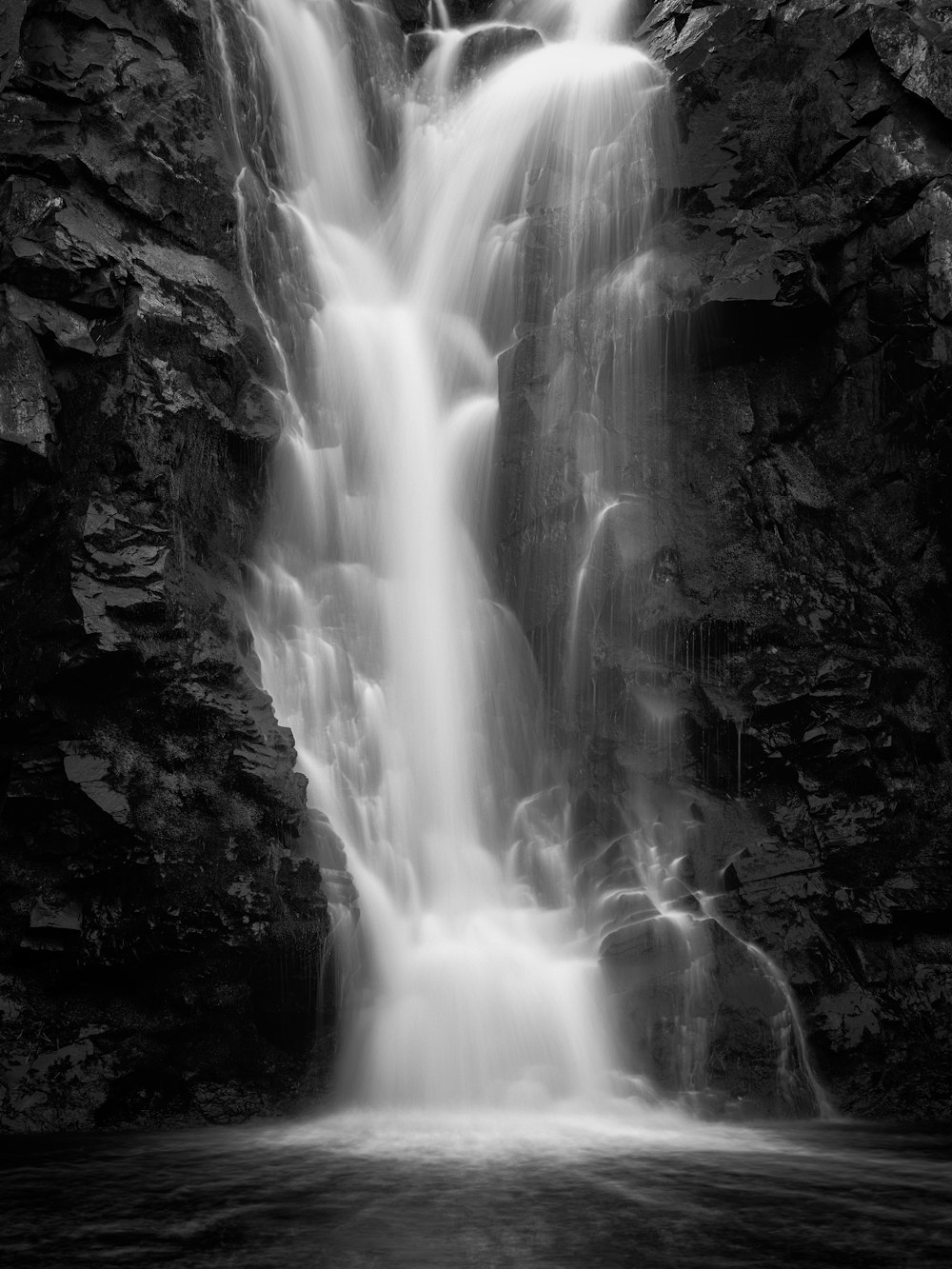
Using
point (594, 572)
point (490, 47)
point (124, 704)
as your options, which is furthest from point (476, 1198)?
point (490, 47)

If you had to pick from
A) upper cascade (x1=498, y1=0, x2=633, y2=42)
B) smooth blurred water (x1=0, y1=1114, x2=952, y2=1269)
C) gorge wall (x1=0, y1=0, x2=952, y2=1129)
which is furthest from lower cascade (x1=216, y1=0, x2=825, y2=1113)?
smooth blurred water (x1=0, y1=1114, x2=952, y2=1269)

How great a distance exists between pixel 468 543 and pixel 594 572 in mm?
1813

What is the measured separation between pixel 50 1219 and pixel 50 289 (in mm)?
9268

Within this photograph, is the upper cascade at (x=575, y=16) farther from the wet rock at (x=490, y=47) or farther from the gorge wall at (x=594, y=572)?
the gorge wall at (x=594, y=572)

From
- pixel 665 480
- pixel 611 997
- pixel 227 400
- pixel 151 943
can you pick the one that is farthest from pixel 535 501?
pixel 151 943

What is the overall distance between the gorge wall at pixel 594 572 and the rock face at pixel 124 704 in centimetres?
3

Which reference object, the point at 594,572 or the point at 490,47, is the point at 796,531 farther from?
the point at 490,47

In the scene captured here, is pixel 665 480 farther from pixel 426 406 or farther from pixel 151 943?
pixel 151 943

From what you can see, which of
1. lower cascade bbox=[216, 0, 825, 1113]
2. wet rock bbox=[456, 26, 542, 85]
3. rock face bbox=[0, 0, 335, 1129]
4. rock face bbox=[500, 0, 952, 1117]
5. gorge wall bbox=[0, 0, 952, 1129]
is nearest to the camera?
rock face bbox=[0, 0, 335, 1129]

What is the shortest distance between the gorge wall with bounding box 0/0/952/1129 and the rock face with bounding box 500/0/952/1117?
4 cm

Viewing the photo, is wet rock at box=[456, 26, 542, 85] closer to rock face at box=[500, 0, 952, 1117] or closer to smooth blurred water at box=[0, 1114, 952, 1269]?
rock face at box=[500, 0, 952, 1117]

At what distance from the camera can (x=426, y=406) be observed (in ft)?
54.1

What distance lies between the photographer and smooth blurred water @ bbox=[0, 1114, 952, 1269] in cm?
692

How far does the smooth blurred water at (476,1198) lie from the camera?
272 inches
